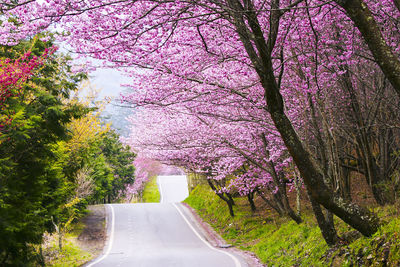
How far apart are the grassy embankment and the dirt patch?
20.4 feet

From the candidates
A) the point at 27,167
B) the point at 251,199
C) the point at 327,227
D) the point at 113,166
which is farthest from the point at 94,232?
the point at 327,227

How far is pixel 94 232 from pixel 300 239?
13.3 metres

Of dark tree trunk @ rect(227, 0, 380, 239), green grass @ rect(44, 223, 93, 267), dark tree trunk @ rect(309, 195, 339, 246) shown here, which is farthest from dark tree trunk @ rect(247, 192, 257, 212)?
dark tree trunk @ rect(227, 0, 380, 239)

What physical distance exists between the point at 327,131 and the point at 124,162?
32792 millimetres

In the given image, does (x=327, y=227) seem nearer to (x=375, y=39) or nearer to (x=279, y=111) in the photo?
(x=279, y=111)

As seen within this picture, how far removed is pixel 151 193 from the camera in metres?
47.2

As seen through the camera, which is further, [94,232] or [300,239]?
[94,232]

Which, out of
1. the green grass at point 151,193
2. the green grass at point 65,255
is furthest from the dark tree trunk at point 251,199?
the green grass at point 151,193

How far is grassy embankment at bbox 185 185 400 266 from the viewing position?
548cm

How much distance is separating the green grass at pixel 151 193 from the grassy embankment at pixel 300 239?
21.9 metres

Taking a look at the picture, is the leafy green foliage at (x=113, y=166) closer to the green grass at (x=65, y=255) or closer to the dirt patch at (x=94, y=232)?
the dirt patch at (x=94, y=232)

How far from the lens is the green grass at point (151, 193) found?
44469 mm

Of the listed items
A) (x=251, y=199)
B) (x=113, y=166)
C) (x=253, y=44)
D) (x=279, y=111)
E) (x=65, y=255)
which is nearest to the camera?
(x=279, y=111)

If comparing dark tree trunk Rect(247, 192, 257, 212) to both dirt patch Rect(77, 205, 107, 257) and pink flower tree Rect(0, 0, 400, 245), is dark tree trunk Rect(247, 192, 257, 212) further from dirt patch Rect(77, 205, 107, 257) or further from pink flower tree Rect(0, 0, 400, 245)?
pink flower tree Rect(0, 0, 400, 245)
